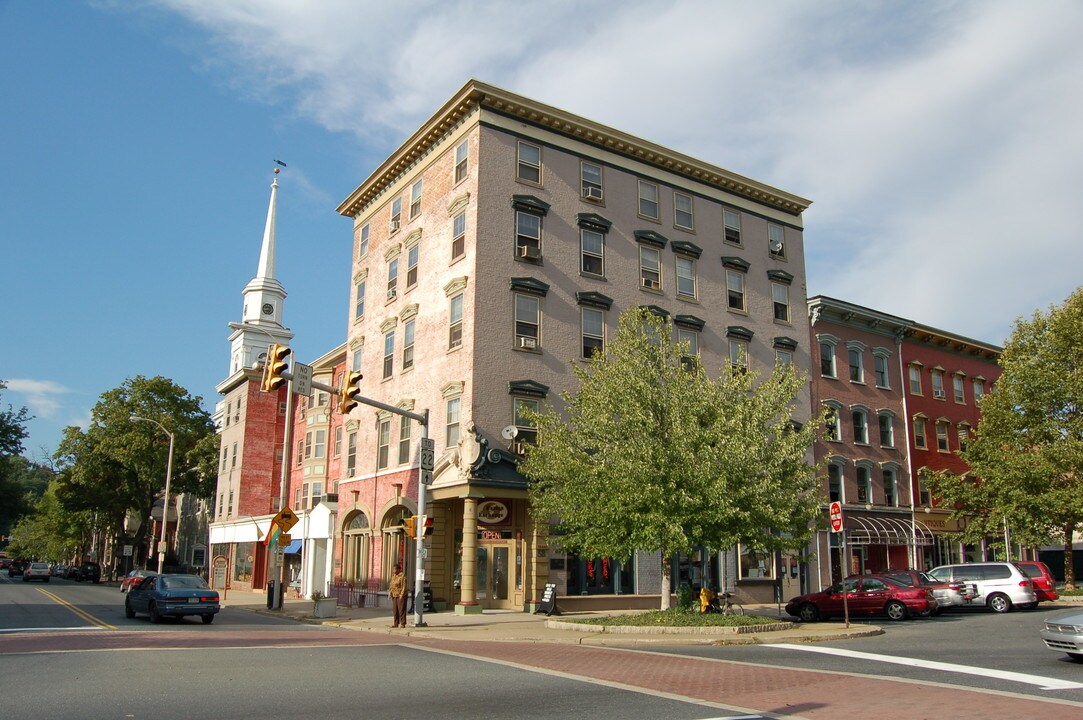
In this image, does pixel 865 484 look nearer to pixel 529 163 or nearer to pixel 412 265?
pixel 529 163

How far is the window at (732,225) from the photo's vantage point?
3947cm

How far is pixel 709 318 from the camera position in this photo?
37469mm

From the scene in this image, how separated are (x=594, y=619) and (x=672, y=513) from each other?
143 inches

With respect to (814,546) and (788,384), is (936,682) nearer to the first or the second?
(788,384)

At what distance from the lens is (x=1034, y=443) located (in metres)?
40.7

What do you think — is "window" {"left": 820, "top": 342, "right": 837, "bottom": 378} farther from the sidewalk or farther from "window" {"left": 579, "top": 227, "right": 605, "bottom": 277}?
the sidewalk

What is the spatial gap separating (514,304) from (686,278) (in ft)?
30.3

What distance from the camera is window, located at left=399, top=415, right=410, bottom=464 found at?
111 feet

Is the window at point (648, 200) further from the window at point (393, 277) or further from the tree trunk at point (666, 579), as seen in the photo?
the tree trunk at point (666, 579)

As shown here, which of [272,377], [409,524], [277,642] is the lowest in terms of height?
[277,642]

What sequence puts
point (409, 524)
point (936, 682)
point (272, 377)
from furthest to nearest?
point (409, 524), point (272, 377), point (936, 682)

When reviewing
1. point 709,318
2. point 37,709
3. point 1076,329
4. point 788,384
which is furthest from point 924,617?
point 37,709

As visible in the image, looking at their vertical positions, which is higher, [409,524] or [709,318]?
[709,318]

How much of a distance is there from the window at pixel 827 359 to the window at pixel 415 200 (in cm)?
2084
